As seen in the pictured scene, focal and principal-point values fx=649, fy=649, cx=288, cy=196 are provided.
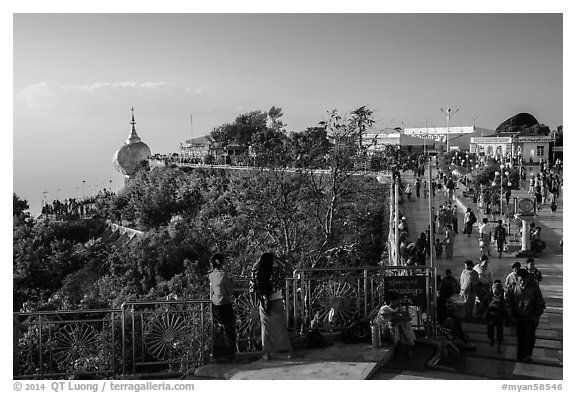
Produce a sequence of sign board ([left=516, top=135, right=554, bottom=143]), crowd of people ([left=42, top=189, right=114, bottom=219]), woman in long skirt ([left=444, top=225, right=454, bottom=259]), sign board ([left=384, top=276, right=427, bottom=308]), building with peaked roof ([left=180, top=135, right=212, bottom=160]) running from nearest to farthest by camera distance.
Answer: sign board ([left=384, top=276, right=427, bottom=308])
woman in long skirt ([left=444, top=225, right=454, bottom=259])
crowd of people ([left=42, top=189, right=114, bottom=219])
sign board ([left=516, top=135, right=554, bottom=143])
building with peaked roof ([left=180, top=135, right=212, bottom=160])

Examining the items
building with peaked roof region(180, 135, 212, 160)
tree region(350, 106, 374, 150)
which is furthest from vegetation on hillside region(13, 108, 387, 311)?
building with peaked roof region(180, 135, 212, 160)

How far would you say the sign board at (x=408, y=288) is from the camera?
6.77 metres

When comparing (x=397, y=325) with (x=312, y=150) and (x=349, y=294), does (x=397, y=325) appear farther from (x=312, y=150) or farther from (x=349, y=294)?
(x=312, y=150)

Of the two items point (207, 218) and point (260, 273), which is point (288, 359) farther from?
point (207, 218)

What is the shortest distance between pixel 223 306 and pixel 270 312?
1.51ft

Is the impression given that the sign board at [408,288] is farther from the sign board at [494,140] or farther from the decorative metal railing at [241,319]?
the sign board at [494,140]

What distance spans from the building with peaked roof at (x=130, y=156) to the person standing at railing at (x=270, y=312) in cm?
4937

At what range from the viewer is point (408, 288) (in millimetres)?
6812

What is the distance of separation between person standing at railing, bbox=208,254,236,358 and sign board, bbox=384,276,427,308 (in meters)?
1.65

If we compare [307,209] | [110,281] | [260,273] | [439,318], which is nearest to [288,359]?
[260,273]

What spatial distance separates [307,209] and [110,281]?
8886mm

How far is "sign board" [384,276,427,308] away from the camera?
677 cm

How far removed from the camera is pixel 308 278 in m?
6.90

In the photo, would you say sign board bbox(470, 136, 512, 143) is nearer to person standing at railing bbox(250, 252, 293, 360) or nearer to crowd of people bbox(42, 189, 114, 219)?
crowd of people bbox(42, 189, 114, 219)
